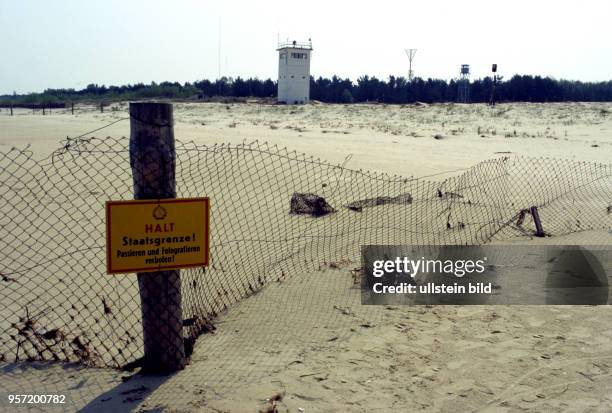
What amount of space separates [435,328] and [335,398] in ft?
4.63

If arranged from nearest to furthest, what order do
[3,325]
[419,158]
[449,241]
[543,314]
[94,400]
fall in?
[94,400]
[3,325]
[543,314]
[449,241]
[419,158]

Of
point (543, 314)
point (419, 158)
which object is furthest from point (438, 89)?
point (543, 314)

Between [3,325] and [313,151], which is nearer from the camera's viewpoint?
[3,325]

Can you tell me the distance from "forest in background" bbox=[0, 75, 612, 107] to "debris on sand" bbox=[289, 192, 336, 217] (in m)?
47.0

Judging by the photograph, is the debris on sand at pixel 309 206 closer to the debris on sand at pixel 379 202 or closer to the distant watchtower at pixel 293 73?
the debris on sand at pixel 379 202

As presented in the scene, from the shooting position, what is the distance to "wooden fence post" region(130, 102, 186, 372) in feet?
11.7

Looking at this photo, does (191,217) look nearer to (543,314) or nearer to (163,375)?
(163,375)

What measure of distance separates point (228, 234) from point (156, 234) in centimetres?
395

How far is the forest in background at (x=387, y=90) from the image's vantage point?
58.4 m

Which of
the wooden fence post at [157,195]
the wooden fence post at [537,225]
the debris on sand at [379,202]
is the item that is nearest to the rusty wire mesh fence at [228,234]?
the debris on sand at [379,202]

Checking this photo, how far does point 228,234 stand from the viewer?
7.44 metres

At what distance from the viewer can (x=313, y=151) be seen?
1523cm

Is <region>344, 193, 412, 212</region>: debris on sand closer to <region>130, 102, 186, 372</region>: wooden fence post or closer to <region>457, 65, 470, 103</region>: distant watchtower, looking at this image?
<region>130, 102, 186, 372</region>: wooden fence post

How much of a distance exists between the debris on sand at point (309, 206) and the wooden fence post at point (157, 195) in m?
4.75
